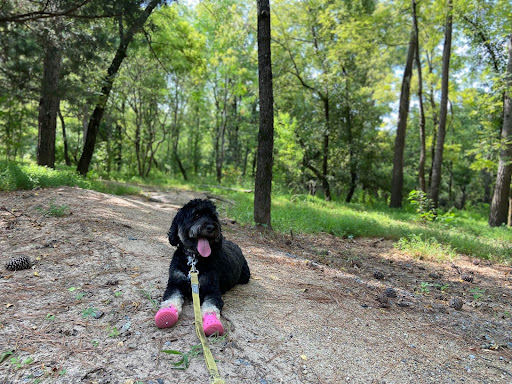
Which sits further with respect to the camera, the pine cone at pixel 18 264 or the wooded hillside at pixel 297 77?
the wooded hillside at pixel 297 77

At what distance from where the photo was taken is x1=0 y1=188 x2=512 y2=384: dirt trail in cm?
Result: 207

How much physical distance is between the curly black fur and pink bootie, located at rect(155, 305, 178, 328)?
243 millimetres

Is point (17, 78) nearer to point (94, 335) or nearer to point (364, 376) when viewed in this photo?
point (94, 335)

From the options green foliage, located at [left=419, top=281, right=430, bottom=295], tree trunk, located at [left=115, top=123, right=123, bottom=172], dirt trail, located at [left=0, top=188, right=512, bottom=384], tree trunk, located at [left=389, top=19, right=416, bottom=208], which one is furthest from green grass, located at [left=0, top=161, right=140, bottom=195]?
tree trunk, located at [left=115, top=123, right=123, bottom=172]

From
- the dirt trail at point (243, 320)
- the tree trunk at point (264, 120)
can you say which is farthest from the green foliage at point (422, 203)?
the tree trunk at point (264, 120)

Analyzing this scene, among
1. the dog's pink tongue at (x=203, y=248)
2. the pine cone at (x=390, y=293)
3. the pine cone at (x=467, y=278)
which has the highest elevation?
the dog's pink tongue at (x=203, y=248)

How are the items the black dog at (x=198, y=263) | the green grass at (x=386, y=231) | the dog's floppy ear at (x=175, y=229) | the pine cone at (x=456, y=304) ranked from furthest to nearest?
the green grass at (x=386, y=231), the pine cone at (x=456, y=304), the dog's floppy ear at (x=175, y=229), the black dog at (x=198, y=263)

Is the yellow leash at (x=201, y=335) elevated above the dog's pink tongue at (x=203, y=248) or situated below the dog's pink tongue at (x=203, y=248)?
below

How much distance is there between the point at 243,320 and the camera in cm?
271

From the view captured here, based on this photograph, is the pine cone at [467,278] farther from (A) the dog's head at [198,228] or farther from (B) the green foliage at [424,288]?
(A) the dog's head at [198,228]

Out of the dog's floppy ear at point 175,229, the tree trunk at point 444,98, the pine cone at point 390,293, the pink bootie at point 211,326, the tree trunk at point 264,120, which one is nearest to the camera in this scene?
the pink bootie at point 211,326

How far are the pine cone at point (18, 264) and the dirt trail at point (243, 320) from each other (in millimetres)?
80

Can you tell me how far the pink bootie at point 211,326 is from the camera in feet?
7.63

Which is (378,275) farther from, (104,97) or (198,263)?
(104,97)
